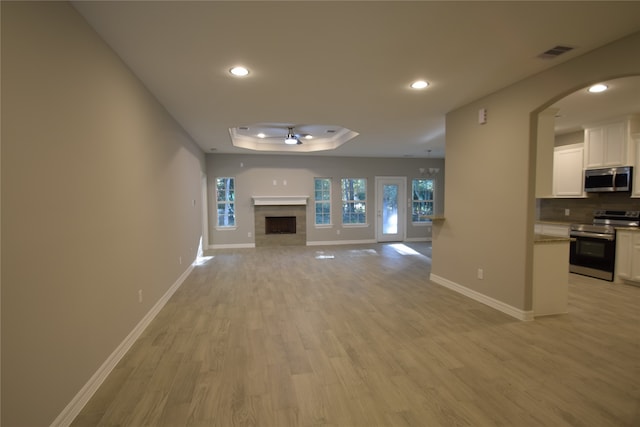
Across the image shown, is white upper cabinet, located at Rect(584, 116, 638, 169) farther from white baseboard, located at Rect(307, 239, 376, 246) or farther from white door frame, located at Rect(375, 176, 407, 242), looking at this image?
white baseboard, located at Rect(307, 239, 376, 246)

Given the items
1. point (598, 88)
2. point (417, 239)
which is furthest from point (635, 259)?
point (417, 239)

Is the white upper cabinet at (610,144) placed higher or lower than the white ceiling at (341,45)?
lower

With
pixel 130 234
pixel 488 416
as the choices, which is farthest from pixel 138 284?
pixel 488 416

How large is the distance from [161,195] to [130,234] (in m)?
1.05

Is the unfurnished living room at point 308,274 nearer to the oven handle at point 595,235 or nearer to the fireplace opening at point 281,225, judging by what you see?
the oven handle at point 595,235

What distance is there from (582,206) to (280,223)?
661cm

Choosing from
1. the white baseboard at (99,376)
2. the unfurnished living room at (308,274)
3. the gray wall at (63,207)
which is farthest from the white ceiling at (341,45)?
the white baseboard at (99,376)

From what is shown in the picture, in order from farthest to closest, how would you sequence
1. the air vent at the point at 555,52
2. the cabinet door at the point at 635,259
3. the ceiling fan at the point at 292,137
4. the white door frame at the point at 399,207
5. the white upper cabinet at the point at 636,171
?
the white door frame at the point at 399,207 → the ceiling fan at the point at 292,137 → the white upper cabinet at the point at 636,171 → the cabinet door at the point at 635,259 → the air vent at the point at 555,52

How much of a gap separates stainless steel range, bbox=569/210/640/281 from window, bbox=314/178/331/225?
5401 mm

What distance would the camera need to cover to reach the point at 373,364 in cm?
239

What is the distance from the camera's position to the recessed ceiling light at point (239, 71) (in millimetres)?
2834

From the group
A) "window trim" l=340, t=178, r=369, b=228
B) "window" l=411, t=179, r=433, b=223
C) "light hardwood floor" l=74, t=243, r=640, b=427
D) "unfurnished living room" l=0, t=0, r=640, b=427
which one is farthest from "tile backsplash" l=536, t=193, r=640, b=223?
"window trim" l=340, t=178, r=369, b=228

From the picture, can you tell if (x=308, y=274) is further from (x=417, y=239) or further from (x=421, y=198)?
(x=421, y=198)

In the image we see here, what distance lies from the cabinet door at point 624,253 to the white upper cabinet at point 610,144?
111cm
